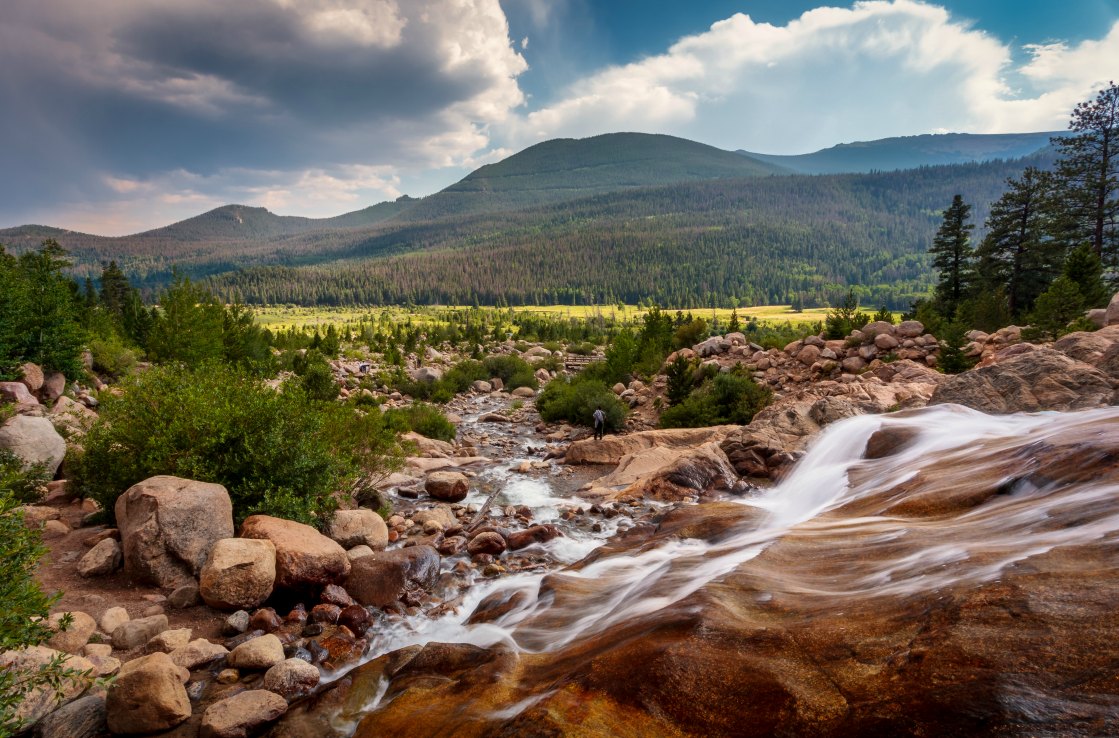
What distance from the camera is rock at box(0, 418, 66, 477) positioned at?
44.9 ft

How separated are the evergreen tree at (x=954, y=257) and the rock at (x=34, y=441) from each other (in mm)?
52080

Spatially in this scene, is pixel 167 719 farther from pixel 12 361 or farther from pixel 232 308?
pixel 232 308

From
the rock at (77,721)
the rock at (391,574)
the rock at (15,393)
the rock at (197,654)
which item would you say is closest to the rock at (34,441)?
the rock at (15,393)

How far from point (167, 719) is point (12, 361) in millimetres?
19897

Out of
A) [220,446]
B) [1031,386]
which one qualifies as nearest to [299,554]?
[220,446]

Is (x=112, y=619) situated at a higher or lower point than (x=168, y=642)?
higher

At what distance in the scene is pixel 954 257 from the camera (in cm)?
4334

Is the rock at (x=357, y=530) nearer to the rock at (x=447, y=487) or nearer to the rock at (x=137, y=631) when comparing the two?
the rock at (x=137, y=631)

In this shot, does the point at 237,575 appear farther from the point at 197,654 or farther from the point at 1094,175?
the point at 1094,175

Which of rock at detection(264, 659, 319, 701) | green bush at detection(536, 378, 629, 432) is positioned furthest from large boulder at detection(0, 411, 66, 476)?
green bush at detection(536, 378, 629, 432)

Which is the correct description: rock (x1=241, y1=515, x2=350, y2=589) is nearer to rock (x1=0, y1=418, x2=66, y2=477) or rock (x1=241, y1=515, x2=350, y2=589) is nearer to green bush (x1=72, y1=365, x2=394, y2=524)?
green bush (x1=72, y1=365, x2=394, y2=524)

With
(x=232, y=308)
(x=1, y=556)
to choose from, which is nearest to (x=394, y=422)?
(x=1, y=556)

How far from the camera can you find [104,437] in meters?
12.4

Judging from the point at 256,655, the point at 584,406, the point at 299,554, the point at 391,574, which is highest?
the point at 299,554
